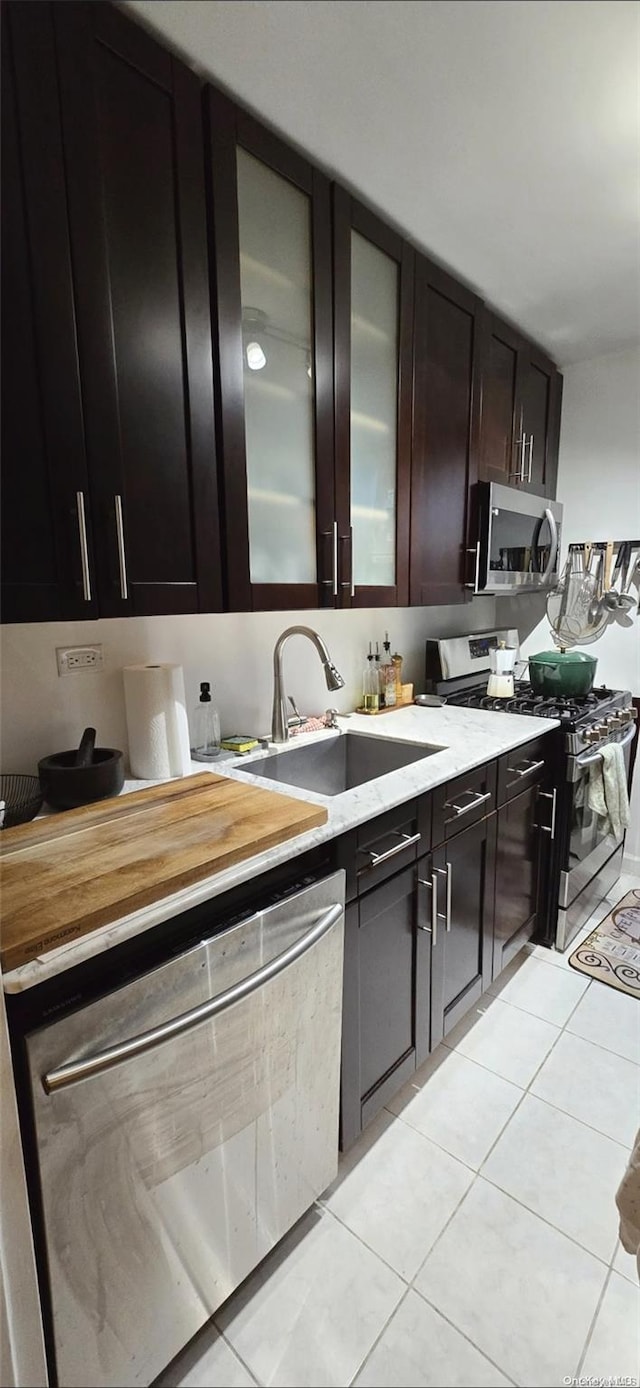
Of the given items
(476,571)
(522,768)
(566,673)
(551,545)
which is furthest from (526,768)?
(551,545)

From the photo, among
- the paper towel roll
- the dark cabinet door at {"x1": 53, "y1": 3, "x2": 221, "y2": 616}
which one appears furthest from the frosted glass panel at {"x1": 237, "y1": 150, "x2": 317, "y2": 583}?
the paper towel roll

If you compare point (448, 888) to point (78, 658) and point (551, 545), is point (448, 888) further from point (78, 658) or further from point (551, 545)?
point (551, 545)

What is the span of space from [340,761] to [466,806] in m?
0.41

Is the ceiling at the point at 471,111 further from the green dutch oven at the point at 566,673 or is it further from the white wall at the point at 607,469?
the green dutch oven at the point at 566,673

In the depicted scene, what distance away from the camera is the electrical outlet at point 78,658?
3.65 feet

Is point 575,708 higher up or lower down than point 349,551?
lower down

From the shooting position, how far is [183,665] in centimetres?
134

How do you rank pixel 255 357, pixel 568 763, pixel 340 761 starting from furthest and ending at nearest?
1. pixel 568 763
2. pixel 340 761
3. pixel 255 357

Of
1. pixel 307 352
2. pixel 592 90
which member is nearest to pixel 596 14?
pixel 592 90

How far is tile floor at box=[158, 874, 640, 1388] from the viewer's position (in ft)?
2.31

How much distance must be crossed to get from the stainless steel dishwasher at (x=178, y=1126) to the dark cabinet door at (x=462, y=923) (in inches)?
17.2

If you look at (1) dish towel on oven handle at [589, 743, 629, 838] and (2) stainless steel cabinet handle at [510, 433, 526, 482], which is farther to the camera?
(2) stainless steel cabinet handle at [510, 433, 526, 482]

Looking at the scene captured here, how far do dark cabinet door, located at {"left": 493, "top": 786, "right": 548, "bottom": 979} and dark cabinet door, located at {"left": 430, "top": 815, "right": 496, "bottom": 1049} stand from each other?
0.06 metres

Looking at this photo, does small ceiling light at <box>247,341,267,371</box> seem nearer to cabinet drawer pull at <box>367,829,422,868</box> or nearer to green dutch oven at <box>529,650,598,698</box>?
cabinet drawer pull at <box>367,829,422,868</box>
